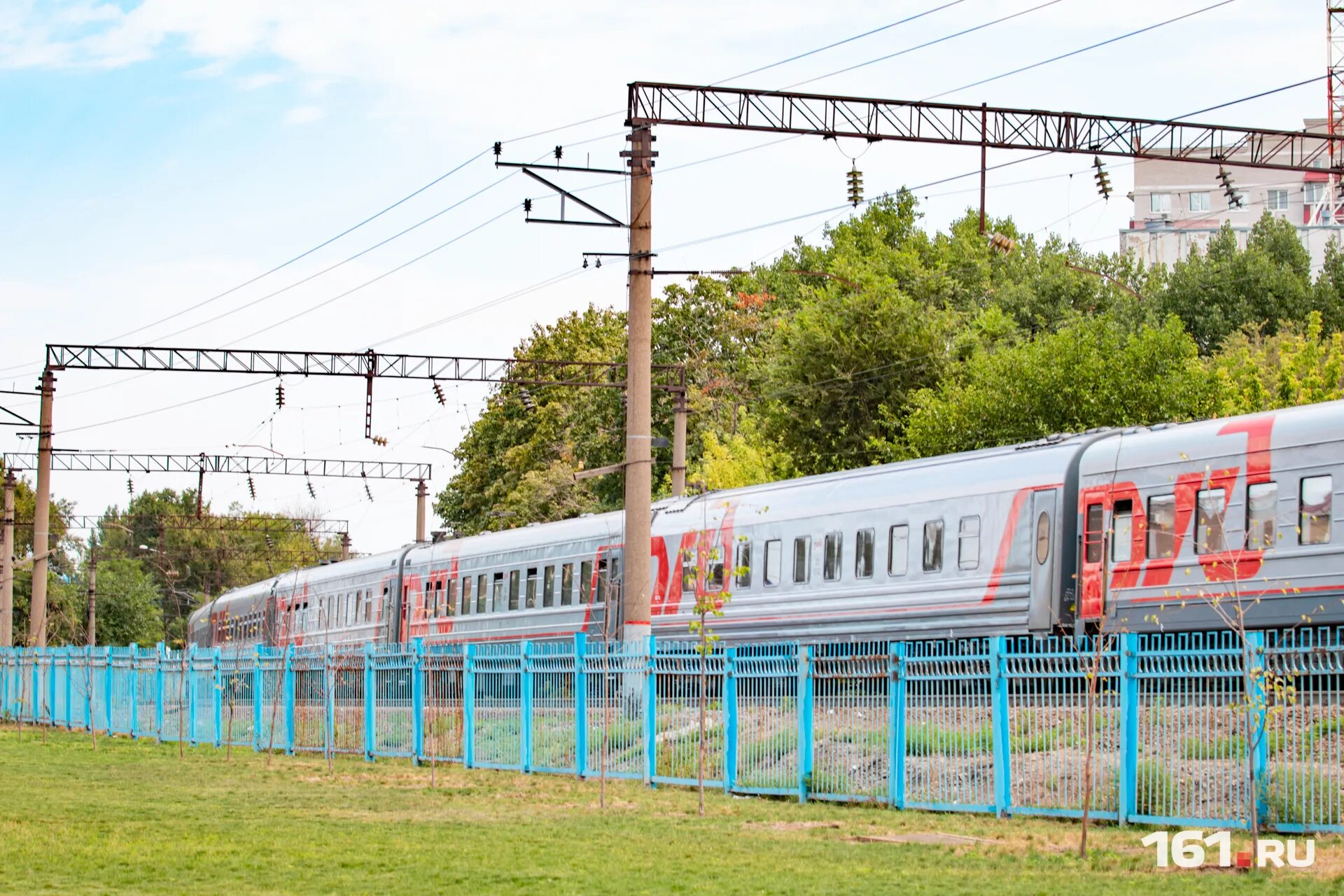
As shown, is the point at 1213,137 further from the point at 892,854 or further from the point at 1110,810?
the point at 892,854

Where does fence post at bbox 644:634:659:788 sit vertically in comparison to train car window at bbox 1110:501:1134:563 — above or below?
below

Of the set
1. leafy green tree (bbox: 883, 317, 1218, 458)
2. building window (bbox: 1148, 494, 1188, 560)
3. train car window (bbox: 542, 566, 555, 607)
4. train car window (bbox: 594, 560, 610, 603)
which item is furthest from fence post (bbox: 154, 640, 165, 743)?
leafy green tree (bbox: 883, 317, 1218, 458)

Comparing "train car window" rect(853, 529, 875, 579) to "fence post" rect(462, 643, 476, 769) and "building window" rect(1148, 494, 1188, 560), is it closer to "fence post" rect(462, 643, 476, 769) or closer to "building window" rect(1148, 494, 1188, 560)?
"building window" rect(1148, 494, 1188, 560)

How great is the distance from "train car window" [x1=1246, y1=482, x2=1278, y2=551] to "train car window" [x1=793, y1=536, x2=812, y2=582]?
8.49 m

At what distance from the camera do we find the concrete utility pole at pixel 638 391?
79.6 ft

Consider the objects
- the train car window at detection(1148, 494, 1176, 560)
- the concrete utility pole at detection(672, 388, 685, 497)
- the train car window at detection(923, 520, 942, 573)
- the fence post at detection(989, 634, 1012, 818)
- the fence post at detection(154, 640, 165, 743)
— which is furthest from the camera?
the concrete utility pole at detection(672, 388, 685, 497)

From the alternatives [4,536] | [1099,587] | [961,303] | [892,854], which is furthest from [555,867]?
[961,303]

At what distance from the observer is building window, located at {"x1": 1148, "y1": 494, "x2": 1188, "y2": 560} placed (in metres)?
22.1

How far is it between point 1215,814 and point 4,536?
1715 inches

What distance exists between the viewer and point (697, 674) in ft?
64.7

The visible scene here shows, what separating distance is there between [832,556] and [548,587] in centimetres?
982

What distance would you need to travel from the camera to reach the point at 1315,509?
20.3 meters

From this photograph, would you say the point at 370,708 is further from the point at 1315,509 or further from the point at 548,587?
the point at 1315,509

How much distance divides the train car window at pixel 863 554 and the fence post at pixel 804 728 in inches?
344
